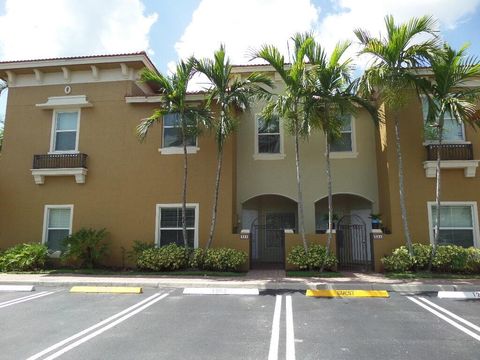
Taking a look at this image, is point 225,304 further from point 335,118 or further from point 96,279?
point 335,118

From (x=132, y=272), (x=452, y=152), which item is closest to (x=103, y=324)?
(x=132, y=272)

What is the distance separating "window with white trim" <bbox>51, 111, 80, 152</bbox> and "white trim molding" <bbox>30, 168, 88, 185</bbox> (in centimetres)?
98

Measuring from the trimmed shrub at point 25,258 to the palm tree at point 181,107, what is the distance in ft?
15.9

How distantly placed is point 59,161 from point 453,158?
13.4 meters

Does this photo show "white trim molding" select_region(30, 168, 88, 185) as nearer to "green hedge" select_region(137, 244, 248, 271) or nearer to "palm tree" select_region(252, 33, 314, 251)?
"green hedge" select_region(137, 244, 248, 271)

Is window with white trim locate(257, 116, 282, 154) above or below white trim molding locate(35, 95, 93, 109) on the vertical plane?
below

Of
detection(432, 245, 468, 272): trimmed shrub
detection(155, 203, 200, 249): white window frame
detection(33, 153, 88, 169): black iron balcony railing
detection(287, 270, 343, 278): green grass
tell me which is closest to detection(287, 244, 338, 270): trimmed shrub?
detection(287, 270, 343, 278): green grass

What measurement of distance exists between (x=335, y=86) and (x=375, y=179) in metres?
4.43

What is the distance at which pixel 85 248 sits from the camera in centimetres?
1286

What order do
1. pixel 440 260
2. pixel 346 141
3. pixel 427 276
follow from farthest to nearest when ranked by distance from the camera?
pixel 346 141 < pixel 440 260 < pixel 427 276

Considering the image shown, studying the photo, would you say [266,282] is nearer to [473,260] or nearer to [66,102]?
[473,260]

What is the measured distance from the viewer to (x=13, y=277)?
11820 mm

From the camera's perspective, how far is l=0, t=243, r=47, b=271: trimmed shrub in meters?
12.7

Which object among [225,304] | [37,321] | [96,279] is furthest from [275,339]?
[96,279]
